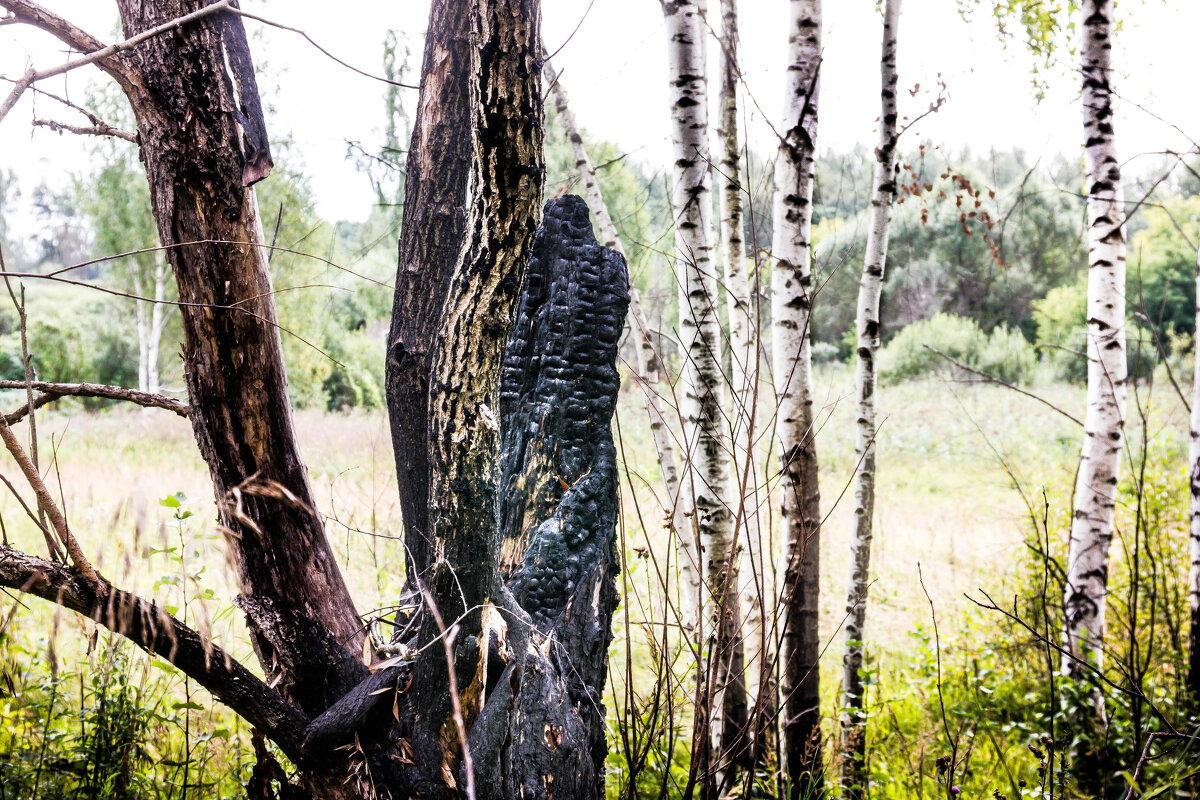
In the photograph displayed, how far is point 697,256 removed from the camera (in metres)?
2.77

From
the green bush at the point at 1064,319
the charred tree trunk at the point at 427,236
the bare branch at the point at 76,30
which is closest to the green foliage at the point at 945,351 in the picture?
the green bush at the point at 1064,319

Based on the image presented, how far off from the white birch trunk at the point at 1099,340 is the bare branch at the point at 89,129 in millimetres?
3692

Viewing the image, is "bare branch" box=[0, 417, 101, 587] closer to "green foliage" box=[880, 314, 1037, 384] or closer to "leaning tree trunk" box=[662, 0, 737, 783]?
"leaning tree trunk" box=[662, 0, 737, 783]

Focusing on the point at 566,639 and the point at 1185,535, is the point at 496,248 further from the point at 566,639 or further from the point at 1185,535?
the point at 1185,535

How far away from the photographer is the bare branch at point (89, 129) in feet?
5.60

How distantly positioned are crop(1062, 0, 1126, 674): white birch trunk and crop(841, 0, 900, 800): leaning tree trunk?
962 mm

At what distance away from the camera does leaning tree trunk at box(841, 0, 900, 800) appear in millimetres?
2945

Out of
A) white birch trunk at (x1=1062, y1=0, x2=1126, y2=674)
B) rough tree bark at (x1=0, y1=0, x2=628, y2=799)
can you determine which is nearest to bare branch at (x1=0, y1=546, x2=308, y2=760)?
rough tree bark at (x1=0, y1=0, x2=628, y2=799)

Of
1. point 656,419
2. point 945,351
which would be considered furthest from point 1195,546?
point 945,351

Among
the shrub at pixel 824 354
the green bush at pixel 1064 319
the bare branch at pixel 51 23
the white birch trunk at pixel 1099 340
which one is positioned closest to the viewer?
the bare branch at pixel 51 23

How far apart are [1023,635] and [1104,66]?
3366mm

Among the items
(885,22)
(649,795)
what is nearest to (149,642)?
(649,795)

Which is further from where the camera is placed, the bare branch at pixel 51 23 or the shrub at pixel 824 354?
the shrub at pixel 824 354

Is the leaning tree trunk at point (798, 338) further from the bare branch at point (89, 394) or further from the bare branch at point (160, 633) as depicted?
the bare branch at point (89, 394)
